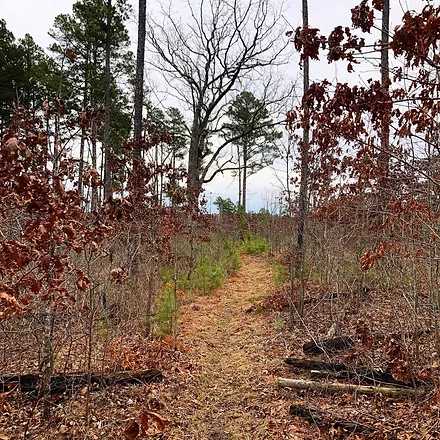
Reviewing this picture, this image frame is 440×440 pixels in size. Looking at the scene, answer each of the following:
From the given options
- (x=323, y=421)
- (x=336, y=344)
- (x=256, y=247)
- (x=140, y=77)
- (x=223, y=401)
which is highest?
(x=140, y=77)

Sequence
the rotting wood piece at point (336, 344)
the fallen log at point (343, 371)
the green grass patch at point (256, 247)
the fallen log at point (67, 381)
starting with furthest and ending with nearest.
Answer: the green grass patch at point (256, 247) → the rotting wood piece at point (336, 344) → the fallen log at point (343, 371) → the fallen log at point (67, 381)

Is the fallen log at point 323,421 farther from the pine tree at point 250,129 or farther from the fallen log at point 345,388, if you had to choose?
the pine tree at point 250,129

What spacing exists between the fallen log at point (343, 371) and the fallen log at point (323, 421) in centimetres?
51

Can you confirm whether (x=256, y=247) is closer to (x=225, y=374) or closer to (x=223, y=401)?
(x=225, y=374)

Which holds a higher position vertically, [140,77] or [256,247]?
[140,77]

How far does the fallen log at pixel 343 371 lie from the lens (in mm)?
4285

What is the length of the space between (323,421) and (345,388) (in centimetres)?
61

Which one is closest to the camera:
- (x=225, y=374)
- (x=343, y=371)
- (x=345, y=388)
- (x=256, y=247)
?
(x=345, y=388)

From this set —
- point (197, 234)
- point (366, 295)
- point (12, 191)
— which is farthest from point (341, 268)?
point (197, 234)

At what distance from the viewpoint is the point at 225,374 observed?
5262mm

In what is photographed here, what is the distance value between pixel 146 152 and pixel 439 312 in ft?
15.2

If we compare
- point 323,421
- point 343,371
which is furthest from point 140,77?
point 323,421

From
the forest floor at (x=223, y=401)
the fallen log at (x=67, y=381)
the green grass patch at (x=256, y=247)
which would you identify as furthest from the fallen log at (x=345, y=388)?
the green grass patch at (x=256, y=247)

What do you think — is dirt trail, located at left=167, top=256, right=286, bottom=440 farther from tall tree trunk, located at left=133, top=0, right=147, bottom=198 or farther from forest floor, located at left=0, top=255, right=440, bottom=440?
tall tree trunk, located at left=133, top=0, right=147, bottom=198
